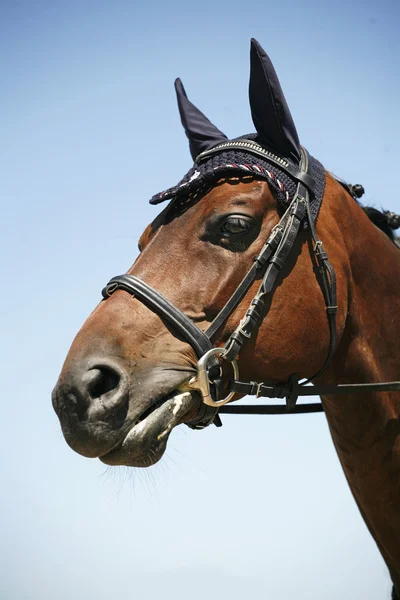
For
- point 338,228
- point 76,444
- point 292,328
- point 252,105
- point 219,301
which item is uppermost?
point 252,105

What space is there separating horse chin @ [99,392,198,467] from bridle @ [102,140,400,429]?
165mm

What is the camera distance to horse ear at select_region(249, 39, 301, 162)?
166 inches

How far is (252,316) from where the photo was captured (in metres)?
3.77

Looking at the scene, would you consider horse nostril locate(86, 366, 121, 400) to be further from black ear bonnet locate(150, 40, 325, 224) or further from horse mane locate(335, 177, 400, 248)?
horse mane locate(335, 177, 400, 248)

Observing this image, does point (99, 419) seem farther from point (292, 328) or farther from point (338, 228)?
point (338, 228)

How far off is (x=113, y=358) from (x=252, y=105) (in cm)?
192

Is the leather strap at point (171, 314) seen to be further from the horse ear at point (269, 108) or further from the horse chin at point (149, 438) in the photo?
the horse ear at point (269, 108)

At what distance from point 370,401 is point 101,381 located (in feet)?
5.66

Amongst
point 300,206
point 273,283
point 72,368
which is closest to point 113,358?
point 72,368

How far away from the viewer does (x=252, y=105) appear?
4398 millimetres

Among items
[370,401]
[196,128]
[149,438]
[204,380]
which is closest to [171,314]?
[204,380]

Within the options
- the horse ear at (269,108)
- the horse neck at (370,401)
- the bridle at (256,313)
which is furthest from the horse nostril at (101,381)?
the horse ear at (269,108)

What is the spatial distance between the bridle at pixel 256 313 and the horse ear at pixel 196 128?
0.35m

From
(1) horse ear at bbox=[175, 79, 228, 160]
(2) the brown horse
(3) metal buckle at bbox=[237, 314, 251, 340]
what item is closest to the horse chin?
(2) the brown horse
